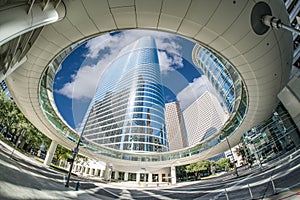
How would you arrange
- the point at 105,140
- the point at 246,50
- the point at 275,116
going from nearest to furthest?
1. the point at 246,50
2. the point at 275,116
3. the point at 105,140

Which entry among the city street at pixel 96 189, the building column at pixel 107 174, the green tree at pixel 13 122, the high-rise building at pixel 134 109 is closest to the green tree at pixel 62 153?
the green tree at pixel 13 122

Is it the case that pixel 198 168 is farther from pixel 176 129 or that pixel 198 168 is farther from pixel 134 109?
pixel 134 109

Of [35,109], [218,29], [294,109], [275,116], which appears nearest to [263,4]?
[218,29]

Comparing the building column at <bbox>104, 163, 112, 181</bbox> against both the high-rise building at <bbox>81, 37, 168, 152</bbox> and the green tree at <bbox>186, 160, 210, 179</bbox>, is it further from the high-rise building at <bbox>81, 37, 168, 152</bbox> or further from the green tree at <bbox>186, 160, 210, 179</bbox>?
the green tree at <bbox>186, 160, 210, 179</bbox>

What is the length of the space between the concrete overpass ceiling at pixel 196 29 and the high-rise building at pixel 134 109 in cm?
4628

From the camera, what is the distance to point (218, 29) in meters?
8.61

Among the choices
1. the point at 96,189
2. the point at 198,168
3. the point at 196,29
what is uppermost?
the point at 198,168

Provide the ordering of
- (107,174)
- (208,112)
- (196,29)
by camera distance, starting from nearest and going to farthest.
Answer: (196,29) → (208,112) → (107,174)

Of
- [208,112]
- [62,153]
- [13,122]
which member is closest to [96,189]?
[208,112]

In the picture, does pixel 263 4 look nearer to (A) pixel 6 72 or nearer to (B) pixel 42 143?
(A) pixel 6 72

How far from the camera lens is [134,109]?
233ft

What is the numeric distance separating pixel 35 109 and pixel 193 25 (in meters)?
20.0

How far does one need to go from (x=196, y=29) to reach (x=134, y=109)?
2507 inches

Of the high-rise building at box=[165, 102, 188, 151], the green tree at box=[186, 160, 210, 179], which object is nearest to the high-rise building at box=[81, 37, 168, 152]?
the high-rise building at box=[165, 102, 188, 151]
